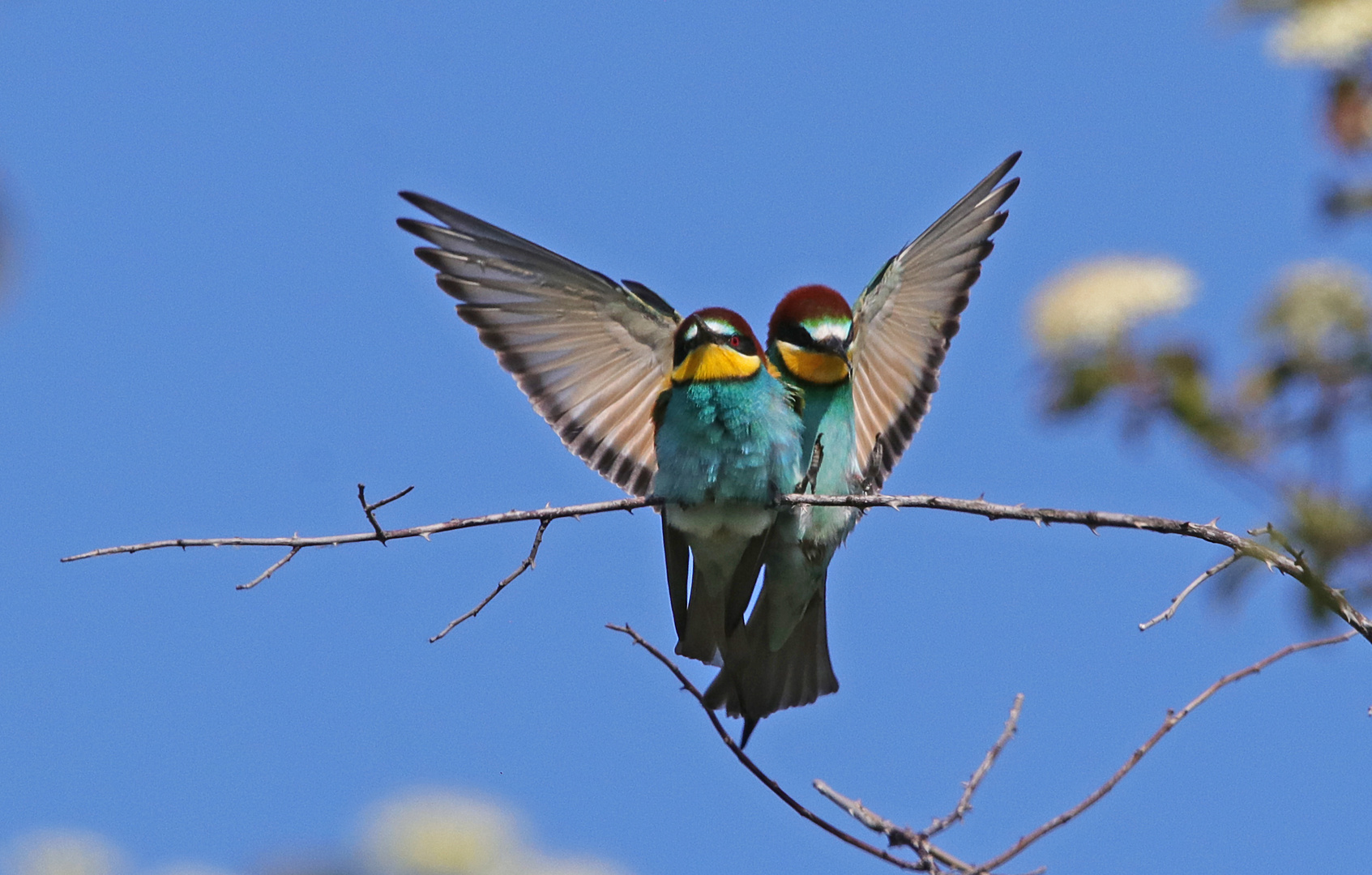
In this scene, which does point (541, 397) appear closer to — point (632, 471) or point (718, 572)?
point (632, 471)

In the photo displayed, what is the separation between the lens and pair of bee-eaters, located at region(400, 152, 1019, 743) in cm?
352

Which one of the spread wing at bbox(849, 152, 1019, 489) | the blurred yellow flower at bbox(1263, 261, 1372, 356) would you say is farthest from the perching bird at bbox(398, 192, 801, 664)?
the blurred yellow flower at bbox(1263, 261, 1372, 356)

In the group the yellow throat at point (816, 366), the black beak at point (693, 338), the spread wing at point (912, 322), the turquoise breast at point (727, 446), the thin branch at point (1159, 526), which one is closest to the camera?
the thin branch at point (1159, 526)

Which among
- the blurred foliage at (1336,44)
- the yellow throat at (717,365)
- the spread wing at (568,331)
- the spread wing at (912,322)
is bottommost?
the blurred foliage at (1336,44)

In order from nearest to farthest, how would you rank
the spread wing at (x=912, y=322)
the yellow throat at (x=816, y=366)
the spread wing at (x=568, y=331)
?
1. the spread wing at (x=568, y=331)
2. the yellow throat at (x=816, y=366)
3. the spread wing at (x=912, y=322)

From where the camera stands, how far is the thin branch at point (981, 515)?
2.09m

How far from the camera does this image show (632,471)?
4055 millimetres

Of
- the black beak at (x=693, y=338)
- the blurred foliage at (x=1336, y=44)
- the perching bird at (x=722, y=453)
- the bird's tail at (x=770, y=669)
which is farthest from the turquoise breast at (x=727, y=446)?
the blurred foliage at (x=1336, y=44)

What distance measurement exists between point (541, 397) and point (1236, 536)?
216cm

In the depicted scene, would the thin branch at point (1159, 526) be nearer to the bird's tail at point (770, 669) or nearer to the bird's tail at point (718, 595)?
the bird's tail at point (718, 595)

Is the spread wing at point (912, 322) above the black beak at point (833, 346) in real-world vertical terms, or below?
above

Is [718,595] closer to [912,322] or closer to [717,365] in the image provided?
[717,365]

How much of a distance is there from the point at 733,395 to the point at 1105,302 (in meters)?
1.24

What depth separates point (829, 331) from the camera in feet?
13.0
